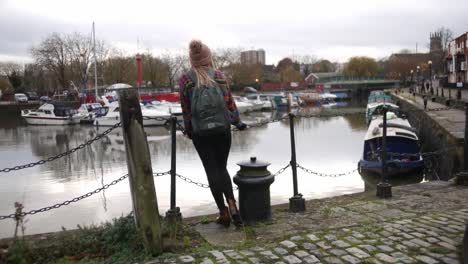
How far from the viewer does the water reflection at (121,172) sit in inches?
435

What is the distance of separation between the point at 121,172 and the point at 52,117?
30.2m

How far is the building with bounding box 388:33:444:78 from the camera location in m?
102

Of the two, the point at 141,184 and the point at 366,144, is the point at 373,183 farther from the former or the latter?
the point at 141,184

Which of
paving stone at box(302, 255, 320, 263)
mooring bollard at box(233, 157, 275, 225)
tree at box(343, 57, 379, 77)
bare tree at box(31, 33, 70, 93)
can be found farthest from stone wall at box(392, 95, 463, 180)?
tree at box(343, 57, 379, 77)

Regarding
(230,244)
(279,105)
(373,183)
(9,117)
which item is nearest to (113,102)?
(9,117)

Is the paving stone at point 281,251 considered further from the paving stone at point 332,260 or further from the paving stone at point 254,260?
the paving stone at point 332,260

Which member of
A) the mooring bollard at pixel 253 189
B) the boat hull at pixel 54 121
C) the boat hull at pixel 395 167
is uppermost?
the mooring bollard at pixel 253 189

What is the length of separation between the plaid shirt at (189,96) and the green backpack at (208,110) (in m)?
0.12

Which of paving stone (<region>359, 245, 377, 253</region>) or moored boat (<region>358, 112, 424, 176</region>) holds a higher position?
paving stone (<region>359, 245, 377, 253</region>)

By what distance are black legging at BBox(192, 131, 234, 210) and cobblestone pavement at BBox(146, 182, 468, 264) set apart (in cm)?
74

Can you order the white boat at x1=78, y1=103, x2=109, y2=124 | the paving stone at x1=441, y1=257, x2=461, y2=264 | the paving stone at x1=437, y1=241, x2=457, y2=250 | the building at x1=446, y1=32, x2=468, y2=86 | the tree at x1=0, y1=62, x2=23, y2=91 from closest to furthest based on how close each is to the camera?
the paving stone at x1=441, y1=257, x2=461, y2=264, the paving stone at x1=437, y1=241, x2=457, y2=250, the white boat at x1=78, y1=103, x2=109, y2=124, the building at x1=446, y1=32, x2=468, y2=86, the tree at x1=0, y1=62, x2=23, y2=91

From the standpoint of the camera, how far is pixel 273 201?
11.2 metres

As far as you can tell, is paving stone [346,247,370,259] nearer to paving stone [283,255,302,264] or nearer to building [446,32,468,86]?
paving stone [283,255,302,264]

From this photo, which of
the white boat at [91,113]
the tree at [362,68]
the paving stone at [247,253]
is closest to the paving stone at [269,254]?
the paving stone at [247,253]
